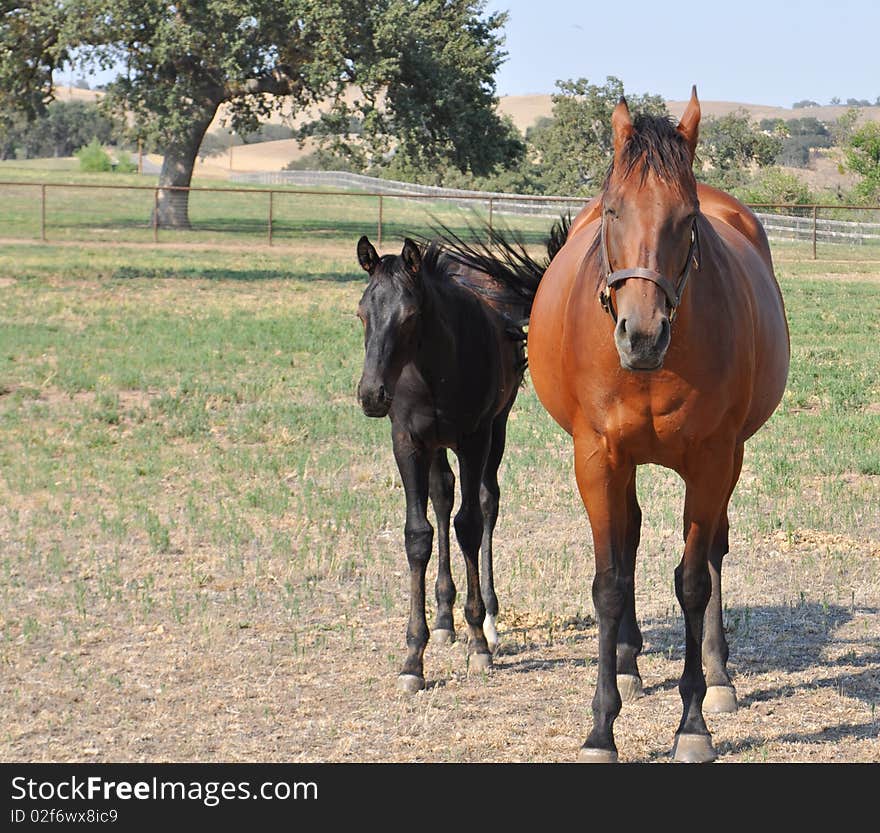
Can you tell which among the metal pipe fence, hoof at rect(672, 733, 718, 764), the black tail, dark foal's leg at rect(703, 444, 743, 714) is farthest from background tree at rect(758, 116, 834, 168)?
hoof at rect(672, 733, 718, 764)

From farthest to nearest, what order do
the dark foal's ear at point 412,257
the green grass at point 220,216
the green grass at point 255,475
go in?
the green grass at point 220,216 < the green grass at point 255,475 < the dark foal's ear at point 412,257

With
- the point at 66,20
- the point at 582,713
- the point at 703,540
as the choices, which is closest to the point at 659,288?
the point at 703,540

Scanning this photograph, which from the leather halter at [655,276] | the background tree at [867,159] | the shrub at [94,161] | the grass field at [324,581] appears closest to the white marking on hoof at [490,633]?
the grass field at [324,581]

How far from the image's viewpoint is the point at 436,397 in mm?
5770

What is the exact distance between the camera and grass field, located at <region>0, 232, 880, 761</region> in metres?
5.04

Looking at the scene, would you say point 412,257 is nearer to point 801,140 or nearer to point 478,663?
point 478,663

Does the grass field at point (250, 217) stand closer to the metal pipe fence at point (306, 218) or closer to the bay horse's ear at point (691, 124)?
the metal pipe fence at point (306, 218)

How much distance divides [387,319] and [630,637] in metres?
1.76

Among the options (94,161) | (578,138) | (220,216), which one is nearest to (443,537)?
(220,216)

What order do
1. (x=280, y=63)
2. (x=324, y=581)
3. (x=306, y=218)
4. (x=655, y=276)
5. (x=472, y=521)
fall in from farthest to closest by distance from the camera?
(x=306, y=218) → (x=280, y=63) → (x=324, y=581) → (x=472, y=521) → (x=655, y=276)

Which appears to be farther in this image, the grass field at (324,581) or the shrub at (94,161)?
the shrub at (94,161)

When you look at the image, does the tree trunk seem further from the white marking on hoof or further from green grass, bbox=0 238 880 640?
the white marking on hoof

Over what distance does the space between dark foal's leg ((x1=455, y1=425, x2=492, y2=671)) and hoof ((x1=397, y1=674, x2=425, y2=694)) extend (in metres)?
0.48

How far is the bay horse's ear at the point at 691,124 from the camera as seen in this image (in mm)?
4328
